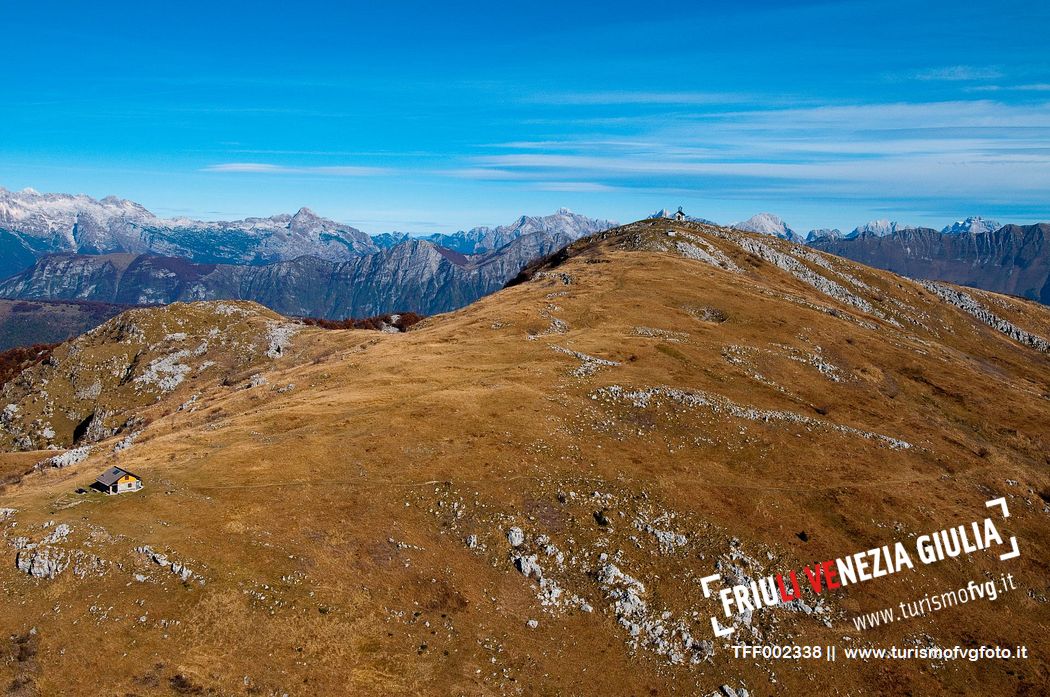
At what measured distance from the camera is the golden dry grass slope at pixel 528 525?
3656 cm

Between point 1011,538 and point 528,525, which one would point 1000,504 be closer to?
point 1011,538

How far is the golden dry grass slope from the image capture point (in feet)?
120

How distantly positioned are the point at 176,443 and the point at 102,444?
29791 mm

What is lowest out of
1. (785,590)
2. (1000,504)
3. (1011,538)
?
(785,590)

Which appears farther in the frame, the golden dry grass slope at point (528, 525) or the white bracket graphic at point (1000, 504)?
the white bracket graphic at point (1000, 504)

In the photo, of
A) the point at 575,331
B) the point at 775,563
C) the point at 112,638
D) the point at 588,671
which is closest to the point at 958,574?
the point at 775,563

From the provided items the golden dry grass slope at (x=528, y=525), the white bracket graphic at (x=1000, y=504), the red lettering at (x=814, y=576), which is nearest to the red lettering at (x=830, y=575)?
the red lettering at (x=814, y=576)

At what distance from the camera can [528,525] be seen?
48.8m

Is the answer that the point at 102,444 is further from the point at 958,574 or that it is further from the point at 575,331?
the point at 958,574

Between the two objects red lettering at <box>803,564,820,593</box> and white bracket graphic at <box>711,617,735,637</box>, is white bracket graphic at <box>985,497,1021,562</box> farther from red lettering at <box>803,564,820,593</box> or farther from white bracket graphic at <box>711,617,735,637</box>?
white bracket graphic at <box>711,617,735,637</box>

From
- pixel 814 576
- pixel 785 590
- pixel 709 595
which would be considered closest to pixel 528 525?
pixel 709 595

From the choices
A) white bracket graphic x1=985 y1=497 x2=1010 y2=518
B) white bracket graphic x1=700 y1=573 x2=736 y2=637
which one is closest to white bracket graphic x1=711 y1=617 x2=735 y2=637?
white bracket graphic x1=700 y1=573 x2=736 y2=637

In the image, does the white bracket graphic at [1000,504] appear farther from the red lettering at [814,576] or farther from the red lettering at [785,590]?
the red lettering at [785,590]

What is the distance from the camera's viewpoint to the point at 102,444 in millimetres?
81750
